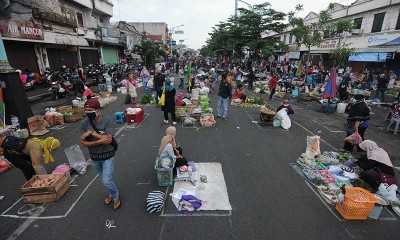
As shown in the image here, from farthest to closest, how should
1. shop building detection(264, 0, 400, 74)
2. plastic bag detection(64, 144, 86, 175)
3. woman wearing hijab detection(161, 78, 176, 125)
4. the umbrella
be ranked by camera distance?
shop building detection(264, 0, 400, 74) < the umbrella < woman wearing hijab detection(161, 78, 176, 125) < plastic bag detection(64, 144, 86, 175)

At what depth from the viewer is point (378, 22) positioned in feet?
73.0

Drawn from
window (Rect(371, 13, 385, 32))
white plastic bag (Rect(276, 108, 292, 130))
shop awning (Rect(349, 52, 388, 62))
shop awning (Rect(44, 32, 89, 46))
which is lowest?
white plastic bag (Rect(276, 108, 292, 130))

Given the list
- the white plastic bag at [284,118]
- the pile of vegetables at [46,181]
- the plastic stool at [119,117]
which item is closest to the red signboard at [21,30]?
the plastic stool at [119,117]

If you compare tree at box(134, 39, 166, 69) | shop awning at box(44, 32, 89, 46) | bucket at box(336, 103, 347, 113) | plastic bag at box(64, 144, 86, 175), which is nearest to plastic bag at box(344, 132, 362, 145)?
bucket at box(336, 103, 347, 113)

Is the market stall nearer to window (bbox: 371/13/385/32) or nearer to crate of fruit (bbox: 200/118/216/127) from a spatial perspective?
crate of fruit (bbox: 200/118/216/127)

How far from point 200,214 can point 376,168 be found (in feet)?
15.5

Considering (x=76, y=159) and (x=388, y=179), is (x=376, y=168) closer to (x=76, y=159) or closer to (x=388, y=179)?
(x=388, y=179)

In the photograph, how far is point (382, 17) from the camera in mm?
21766

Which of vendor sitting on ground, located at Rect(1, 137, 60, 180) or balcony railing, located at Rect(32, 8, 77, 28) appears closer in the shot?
vendor sitting on ground, located at Rect(1, 137, 60, 180)

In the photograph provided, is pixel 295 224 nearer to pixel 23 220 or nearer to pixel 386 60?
pixel 23 220

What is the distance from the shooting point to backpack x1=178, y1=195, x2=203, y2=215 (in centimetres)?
459

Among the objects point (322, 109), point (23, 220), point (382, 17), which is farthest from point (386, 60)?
point (23, 220)

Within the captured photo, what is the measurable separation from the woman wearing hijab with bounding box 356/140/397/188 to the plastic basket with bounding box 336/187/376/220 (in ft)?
3.56

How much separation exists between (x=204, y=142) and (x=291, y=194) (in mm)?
3703
